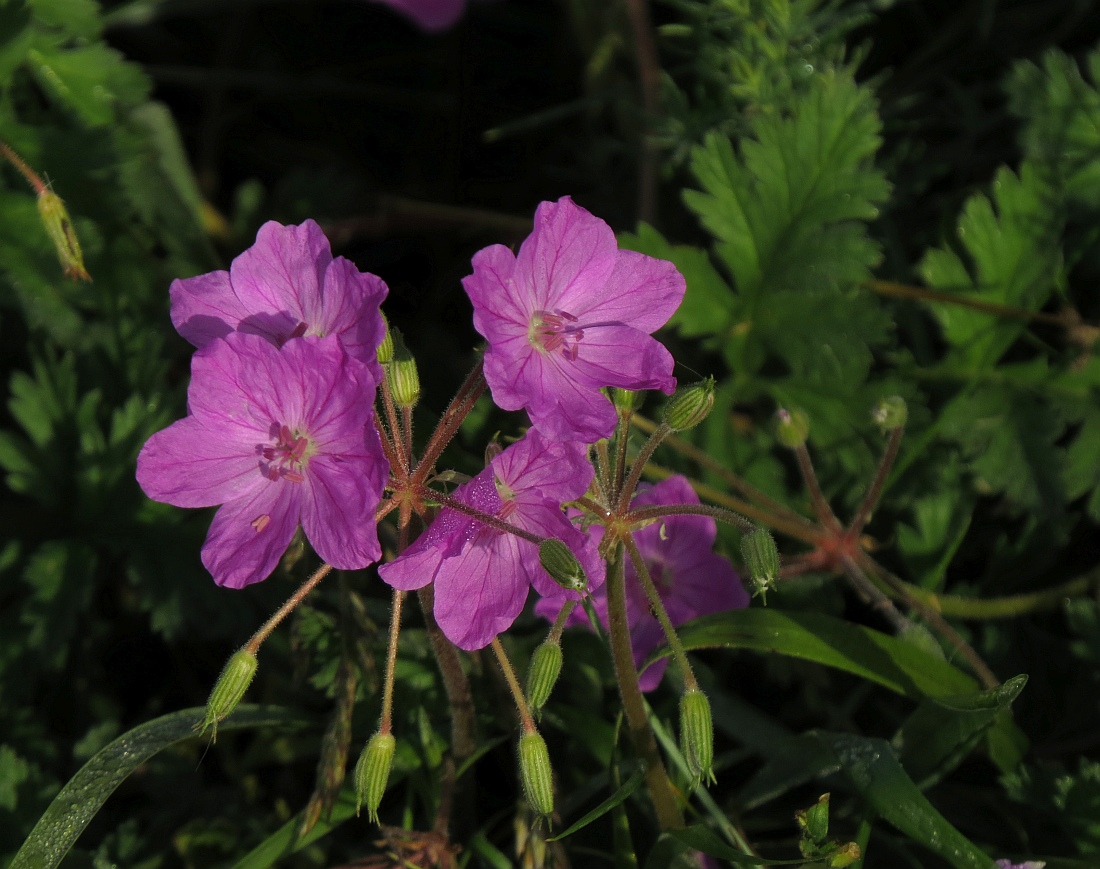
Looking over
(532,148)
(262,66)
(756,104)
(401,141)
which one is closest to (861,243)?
(756,104)

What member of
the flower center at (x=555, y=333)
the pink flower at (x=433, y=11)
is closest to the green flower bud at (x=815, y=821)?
the flower center at (x=555, y=333)

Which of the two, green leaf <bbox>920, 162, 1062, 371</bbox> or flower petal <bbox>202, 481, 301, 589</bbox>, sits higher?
green leaf <bbox>920, 162, 1062, 371</bbox>

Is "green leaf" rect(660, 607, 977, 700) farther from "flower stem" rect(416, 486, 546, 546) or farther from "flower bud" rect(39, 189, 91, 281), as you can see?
"flower bud" rect(39, 189, 91, 281)

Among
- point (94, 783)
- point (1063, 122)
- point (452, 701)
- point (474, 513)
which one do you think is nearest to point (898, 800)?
point (452, 701)

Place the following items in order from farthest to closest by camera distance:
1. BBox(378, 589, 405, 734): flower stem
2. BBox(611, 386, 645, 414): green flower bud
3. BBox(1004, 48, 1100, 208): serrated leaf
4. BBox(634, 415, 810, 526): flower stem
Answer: BBox(1004, 48, 1100, 208): serrated leaf
BBox(634, 415, 810, 526): flower stem
BBox(611, 386, 645, 414): green flower bud
BBox(378, 589, 405, 734): flower stem

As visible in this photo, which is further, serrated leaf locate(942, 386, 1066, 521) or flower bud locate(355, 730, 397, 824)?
serrated leaf locate(942, 386, 1066, 521)

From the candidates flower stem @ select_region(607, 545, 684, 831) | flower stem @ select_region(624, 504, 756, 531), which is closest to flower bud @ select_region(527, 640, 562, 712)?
flower stem @ select_region(607, 545, 684, 831)

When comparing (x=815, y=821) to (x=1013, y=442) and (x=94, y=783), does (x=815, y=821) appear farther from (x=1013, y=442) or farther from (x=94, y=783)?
(x=94, y=783)

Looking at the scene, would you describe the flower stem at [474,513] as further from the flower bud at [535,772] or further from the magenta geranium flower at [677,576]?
the magenta geranium flower at [677,576]
